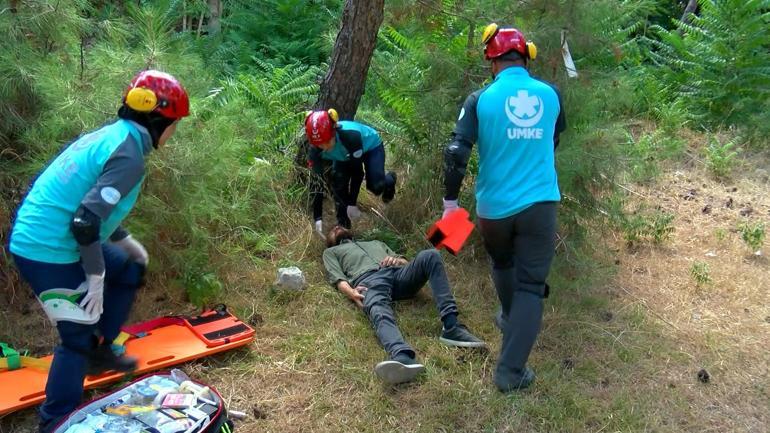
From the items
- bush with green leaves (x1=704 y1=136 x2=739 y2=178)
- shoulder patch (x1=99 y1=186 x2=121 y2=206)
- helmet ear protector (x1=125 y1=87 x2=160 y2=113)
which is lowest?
shoulder patch (x1=99 y1=186 x2=121 y2=206)

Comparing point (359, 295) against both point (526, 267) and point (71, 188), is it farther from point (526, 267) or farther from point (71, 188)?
point (71, 188)

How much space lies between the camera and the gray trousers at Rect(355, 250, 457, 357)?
13.3 feet

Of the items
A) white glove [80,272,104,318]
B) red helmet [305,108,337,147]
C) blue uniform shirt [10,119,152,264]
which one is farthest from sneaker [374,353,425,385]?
red helmet [305,108,337,147]

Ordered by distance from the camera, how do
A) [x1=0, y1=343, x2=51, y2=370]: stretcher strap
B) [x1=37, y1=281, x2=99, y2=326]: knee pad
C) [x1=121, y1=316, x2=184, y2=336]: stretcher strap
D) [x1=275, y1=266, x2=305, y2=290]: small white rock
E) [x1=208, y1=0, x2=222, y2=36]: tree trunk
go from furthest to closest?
[x1=208, y1=0, x2=222, y2=36]: tree trunk
[x1=275, y1=266, x2=305, y2=290]: small white rock
[x1=121, y1=316, x2=184, y2=336]: stretcher strap
[x1=0, y1=343, x2=51, y2=370]: stretcher strap
[x1=37, y1=281, x2=99, y2=326]: knee pad

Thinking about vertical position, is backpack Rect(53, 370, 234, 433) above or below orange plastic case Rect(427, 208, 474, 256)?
below

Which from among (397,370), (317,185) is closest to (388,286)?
(397,370)

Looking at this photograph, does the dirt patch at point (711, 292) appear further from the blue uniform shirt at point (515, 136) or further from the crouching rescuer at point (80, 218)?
the crouching rescuer at point (80, 218)

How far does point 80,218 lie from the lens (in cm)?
265

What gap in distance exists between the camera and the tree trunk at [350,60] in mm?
5594

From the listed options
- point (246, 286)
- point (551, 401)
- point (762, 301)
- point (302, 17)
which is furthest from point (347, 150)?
point (302, 17)

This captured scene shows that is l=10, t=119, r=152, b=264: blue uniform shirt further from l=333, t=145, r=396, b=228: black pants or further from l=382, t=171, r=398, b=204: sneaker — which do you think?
l=382, t=171, r=398, b=204: sneaker

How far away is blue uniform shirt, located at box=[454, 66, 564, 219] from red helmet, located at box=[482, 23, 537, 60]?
0.11 meters

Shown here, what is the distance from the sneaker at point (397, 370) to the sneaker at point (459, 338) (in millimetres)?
400

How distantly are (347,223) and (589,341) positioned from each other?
2336mm
